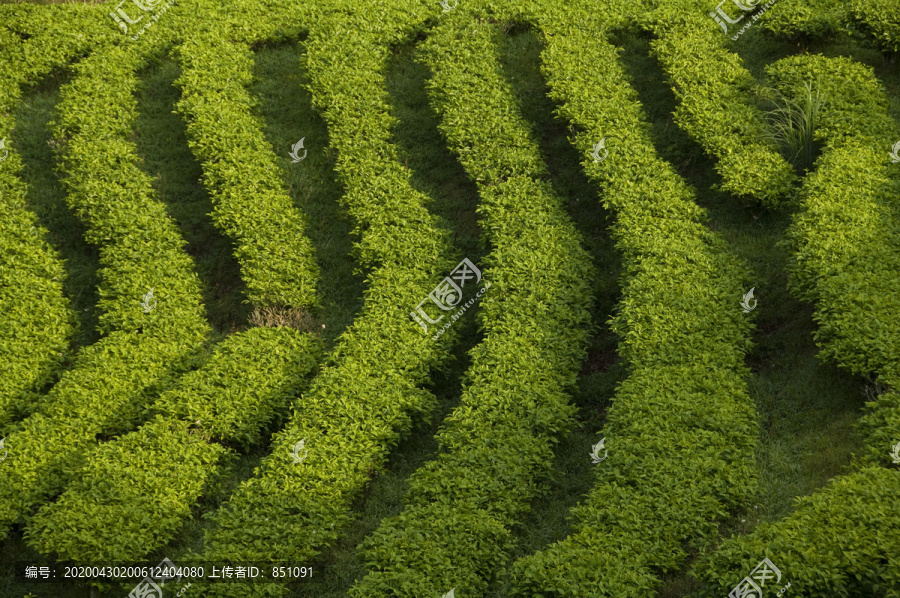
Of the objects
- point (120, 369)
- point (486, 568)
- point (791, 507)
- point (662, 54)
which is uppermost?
point (662, 54)

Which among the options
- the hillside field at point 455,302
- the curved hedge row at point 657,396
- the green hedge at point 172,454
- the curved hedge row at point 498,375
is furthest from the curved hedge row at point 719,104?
the green hedge at point 172,454

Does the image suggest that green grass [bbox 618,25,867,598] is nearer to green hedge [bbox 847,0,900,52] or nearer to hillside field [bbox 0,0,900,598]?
hillside field [bbox 0,0,900,598]

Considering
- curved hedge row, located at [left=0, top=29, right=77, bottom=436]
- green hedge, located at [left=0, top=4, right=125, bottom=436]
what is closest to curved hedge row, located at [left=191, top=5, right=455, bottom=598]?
curved hedge row, located at [left=0, top=29, right=77, bottom=436]

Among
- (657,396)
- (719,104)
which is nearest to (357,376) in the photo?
(657,396)

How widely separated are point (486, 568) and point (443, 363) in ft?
11.3

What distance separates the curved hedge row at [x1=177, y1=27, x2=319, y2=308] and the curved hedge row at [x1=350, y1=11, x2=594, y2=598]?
311 centimetres

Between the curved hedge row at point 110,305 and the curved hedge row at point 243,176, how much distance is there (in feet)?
3.24

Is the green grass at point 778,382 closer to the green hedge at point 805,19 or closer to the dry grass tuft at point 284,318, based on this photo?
the green hedge at point 805,19

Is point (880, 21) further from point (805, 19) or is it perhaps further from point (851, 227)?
point (851, 227)

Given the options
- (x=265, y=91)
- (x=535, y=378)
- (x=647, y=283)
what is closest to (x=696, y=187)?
(x=647, y=283)

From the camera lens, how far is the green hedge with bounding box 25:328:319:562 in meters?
9.60

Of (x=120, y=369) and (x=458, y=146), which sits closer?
(x=120, y=369)

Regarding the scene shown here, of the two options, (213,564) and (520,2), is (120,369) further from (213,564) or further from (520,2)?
(520,2)

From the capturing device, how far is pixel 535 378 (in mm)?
10641
